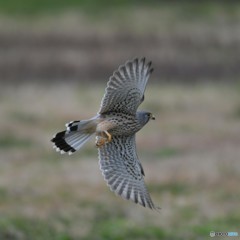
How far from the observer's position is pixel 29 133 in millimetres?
20281

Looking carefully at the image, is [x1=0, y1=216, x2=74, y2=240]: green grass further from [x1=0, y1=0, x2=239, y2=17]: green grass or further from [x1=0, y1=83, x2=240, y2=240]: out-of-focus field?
[x1=0, y1=0, x2=239, y2=17]: green grass

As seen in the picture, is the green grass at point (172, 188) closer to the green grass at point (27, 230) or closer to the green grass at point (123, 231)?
the green grass at point (123, 231)

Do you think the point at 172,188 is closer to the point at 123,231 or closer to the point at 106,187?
the point at 106,187

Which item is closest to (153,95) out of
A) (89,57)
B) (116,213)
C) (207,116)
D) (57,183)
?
(207,116)

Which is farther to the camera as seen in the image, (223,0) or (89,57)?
(223,0)

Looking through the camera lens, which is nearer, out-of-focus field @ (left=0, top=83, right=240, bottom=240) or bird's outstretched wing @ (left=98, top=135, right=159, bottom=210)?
bird's outstretched wing @ (left=98, top=135, right=159, bottom=210)

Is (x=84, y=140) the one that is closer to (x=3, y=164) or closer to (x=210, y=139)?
Result: (x=3, y=164)

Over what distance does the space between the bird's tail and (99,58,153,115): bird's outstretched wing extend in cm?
27

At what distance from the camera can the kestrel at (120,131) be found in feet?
27.0

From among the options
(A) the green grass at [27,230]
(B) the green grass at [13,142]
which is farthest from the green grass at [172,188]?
(B) the green grass at [13,142]

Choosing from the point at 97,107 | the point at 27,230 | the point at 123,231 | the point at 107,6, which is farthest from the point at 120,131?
the point at 107,6

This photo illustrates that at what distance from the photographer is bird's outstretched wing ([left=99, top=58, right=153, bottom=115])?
27.0ft

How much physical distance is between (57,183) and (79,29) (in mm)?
22576

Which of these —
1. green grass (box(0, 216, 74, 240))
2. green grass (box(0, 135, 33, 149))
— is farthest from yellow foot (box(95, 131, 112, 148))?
green grass (box(0, 135, 33, 149))
